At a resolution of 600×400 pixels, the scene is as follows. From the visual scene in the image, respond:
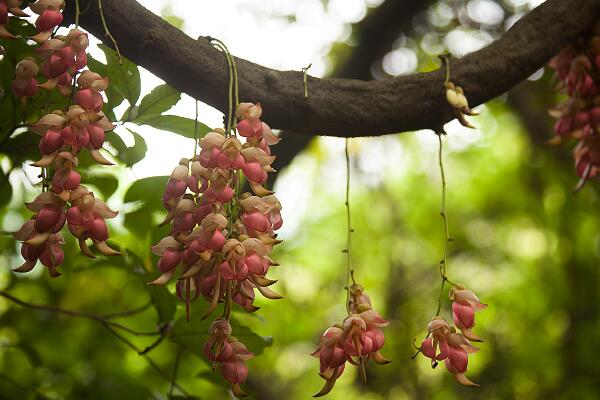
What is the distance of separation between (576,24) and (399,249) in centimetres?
321

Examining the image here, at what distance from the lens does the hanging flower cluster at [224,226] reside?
60 centimetres

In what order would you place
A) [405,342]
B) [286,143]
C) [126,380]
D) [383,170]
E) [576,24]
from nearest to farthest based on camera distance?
[576,24]
[126,380]
[286,143]
[405,342]
[383,170]

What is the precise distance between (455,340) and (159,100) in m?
0.46

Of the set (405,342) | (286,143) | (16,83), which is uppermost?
(286,143)

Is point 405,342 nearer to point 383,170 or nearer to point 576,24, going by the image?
point 383,170

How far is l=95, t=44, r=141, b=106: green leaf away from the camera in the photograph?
2.70ft

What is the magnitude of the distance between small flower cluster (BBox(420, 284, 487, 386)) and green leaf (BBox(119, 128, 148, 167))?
448mm

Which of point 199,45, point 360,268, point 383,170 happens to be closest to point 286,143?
point 199,45

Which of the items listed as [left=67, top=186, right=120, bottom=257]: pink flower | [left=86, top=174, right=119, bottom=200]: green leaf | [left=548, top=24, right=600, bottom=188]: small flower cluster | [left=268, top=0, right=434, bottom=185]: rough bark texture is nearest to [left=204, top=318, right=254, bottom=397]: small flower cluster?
[left=67, top=186, right=120, bottom=257]: pink flower

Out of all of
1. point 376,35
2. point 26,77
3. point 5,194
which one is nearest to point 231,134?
point 26,77

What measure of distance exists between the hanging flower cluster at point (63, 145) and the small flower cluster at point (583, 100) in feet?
2.58

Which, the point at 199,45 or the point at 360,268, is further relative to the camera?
the point at 360,268

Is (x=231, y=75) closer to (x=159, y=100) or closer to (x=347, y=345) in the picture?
(x=159, y=100)

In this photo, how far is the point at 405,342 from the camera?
11.8 ft
